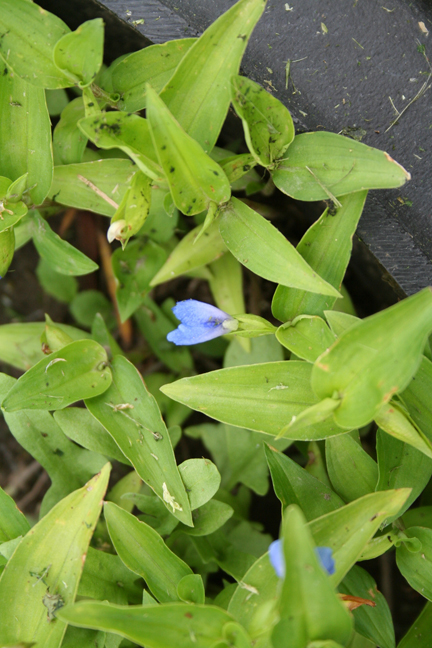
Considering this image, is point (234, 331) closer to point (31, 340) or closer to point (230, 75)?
point (230, 75)

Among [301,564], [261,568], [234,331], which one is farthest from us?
[234,331]

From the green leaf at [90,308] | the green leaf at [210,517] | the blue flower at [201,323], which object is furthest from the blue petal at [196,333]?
the green leaf at [90,308]

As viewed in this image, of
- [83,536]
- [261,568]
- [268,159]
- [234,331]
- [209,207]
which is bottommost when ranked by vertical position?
[83,536]

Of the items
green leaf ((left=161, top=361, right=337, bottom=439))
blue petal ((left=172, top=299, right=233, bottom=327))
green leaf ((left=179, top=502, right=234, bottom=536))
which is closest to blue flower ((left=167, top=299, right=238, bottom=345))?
blue petal ((left=172, top=299, right=233, bottom=327))

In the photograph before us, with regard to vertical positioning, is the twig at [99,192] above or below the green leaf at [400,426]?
below

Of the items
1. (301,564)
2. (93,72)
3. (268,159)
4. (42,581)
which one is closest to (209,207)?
(268,159)

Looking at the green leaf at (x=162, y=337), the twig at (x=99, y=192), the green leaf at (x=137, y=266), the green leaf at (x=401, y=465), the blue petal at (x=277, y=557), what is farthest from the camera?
the green leaf at (x=162, y=337)

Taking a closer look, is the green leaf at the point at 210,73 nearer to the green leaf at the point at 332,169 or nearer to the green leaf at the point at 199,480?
the green leaf at the point at 332,169

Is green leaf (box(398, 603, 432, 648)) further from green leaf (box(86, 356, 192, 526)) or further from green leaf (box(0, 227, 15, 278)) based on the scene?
green leaf (box(0, 227, 15, 278))
